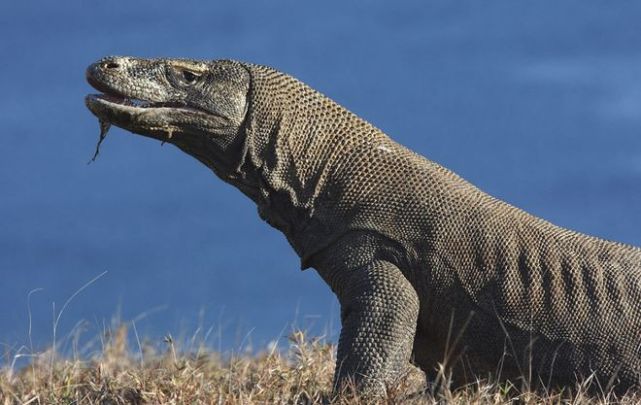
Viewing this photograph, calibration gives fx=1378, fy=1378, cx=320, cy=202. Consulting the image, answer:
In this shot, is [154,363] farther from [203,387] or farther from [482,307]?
[482,307]

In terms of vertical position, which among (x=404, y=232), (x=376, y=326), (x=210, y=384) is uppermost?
(x=404, y=232)

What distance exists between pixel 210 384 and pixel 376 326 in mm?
1147

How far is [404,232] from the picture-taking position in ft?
27.3

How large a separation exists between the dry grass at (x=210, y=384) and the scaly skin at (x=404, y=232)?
0.24m

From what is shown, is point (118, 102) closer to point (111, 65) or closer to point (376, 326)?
point (111, 65)

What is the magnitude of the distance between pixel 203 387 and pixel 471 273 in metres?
1.75

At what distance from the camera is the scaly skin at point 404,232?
8.34 m

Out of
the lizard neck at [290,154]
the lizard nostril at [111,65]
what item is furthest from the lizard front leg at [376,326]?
the lizard nostril at [111,65]

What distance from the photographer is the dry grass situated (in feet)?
25.9

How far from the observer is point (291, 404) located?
7992mm

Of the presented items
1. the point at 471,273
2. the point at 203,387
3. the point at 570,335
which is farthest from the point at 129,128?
the point at 570,335

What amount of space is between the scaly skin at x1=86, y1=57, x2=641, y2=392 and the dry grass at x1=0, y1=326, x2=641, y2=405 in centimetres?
24

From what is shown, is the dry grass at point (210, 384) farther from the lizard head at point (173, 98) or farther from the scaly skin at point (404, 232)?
the lizard head at point (173, 98)

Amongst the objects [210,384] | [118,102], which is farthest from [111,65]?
[210,384]
